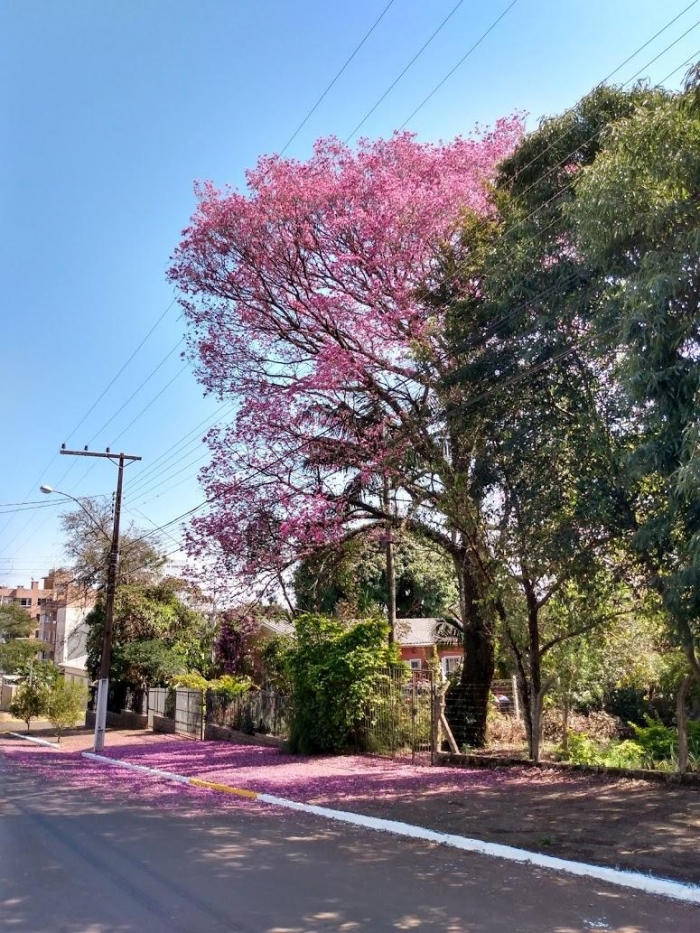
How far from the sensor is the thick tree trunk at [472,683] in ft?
56.8

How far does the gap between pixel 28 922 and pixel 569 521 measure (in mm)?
7356

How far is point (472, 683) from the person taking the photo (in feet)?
58.3

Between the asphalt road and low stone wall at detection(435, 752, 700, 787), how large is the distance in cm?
481

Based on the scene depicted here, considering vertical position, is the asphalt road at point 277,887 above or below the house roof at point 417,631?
below

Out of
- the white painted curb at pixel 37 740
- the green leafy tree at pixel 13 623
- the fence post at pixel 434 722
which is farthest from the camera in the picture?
the green leafy tree at pixel 13 623

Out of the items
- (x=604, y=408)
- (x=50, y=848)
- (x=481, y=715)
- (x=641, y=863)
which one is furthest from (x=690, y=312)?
(x=481, y=715)

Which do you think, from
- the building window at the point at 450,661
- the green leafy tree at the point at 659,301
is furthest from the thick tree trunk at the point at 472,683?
the building window at the point at 450,661

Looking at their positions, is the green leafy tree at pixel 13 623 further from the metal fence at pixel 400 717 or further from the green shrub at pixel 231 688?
the metal fence at pixel 400 717

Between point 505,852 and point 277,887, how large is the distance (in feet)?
9.24

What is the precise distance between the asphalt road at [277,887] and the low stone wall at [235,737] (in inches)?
450

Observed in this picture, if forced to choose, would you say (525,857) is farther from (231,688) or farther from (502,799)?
(231,688)

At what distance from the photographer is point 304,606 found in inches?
1020

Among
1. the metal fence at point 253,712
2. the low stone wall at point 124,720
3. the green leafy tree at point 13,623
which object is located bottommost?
the low stone wall at point 124,720

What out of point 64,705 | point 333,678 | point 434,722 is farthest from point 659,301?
point 64,705
